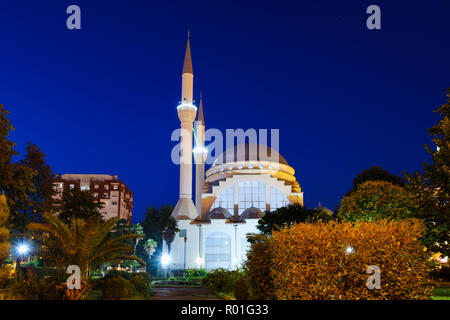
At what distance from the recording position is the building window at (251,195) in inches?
2418

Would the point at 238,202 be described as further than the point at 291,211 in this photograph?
Yes

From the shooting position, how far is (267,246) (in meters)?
13.8

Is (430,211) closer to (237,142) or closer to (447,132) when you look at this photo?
(447,132)

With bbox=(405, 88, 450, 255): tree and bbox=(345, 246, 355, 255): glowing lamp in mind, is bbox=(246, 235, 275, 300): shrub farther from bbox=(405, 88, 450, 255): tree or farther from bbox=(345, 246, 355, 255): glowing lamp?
bbox=(405, 88, 450, 255): tree

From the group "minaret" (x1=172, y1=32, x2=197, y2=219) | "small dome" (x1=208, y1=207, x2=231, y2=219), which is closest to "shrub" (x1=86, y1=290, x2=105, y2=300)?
"minaret" (x1=172, y1=32, x2=197, y2=219)

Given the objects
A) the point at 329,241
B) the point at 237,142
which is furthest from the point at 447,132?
the point at 237,142

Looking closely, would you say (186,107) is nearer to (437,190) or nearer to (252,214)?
(252,214)

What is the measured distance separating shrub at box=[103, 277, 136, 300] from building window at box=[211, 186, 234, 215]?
4602 cm

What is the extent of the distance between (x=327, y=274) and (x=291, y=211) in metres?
33.3

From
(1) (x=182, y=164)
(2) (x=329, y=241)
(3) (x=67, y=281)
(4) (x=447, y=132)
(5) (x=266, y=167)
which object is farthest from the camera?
(5) (x=266, y=167)

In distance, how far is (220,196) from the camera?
62.7m
